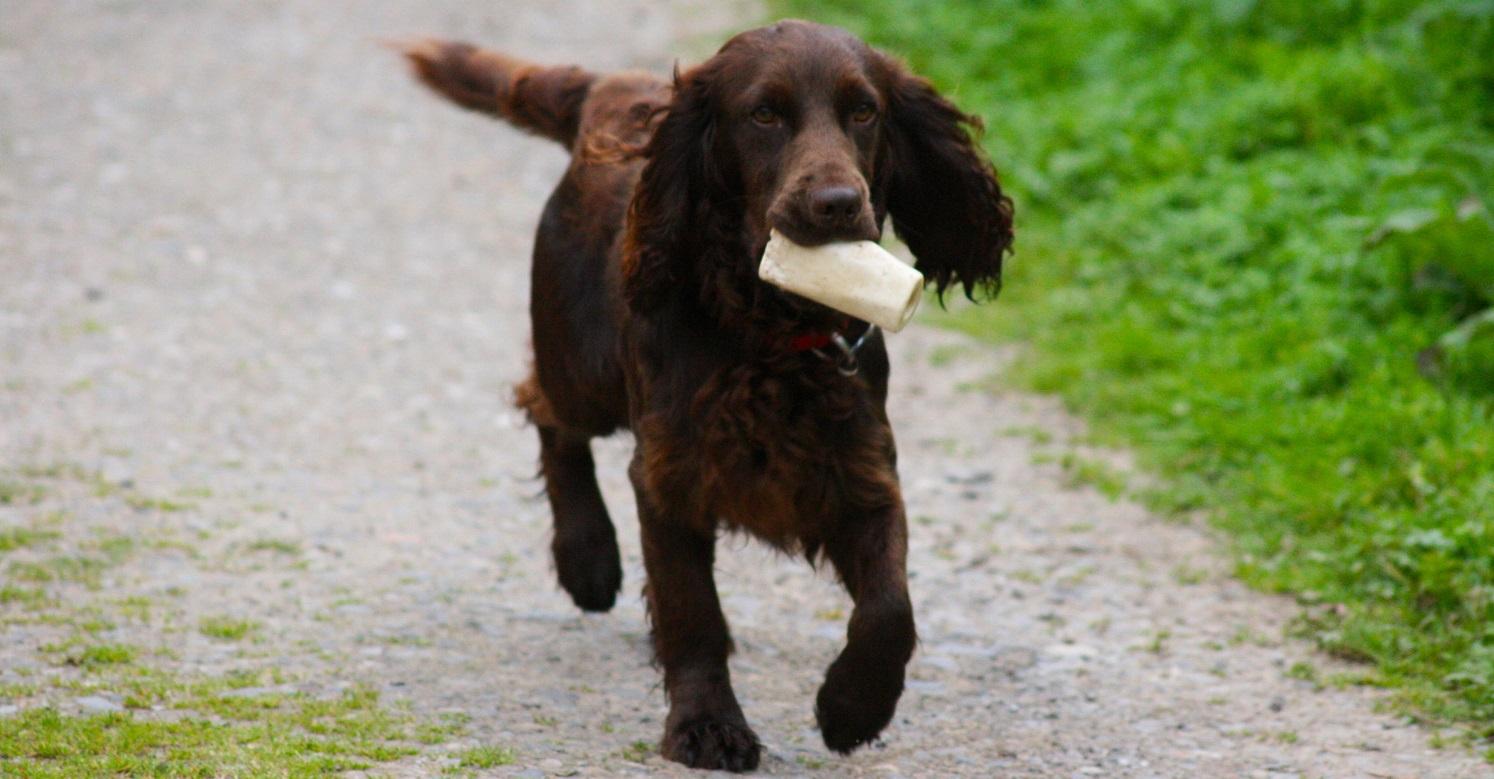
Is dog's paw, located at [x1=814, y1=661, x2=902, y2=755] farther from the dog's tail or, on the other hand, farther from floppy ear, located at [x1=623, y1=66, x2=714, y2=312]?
the dog's tail

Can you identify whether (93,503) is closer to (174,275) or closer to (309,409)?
(309,409)

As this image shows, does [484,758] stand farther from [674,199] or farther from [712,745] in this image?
[674,199]

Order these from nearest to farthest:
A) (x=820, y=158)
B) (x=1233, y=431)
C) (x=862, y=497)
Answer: (x=820, y=158), (x=862, y=497), (x=1233, y=431)

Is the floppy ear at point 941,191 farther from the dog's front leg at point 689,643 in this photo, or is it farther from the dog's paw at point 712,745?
the dog's paw at point 712,745

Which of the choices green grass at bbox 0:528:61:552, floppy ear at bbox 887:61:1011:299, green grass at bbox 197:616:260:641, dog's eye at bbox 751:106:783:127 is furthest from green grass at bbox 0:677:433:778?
floppy ear at bbox 887:61:1011:299

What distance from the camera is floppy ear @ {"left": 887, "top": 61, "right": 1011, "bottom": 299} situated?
12.9 feet

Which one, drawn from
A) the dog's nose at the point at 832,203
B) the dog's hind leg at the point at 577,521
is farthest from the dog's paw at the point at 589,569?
the dog's nose at the point at 832,203

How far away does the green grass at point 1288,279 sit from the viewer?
503 cm

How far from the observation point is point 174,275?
7746 mm

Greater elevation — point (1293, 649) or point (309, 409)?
point (1293, 649)

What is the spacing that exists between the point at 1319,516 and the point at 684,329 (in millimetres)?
2440

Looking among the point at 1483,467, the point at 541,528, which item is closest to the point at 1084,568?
the point at 1483,467

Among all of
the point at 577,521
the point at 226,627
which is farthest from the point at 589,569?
the point at 226,627

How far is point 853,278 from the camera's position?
3408mm
